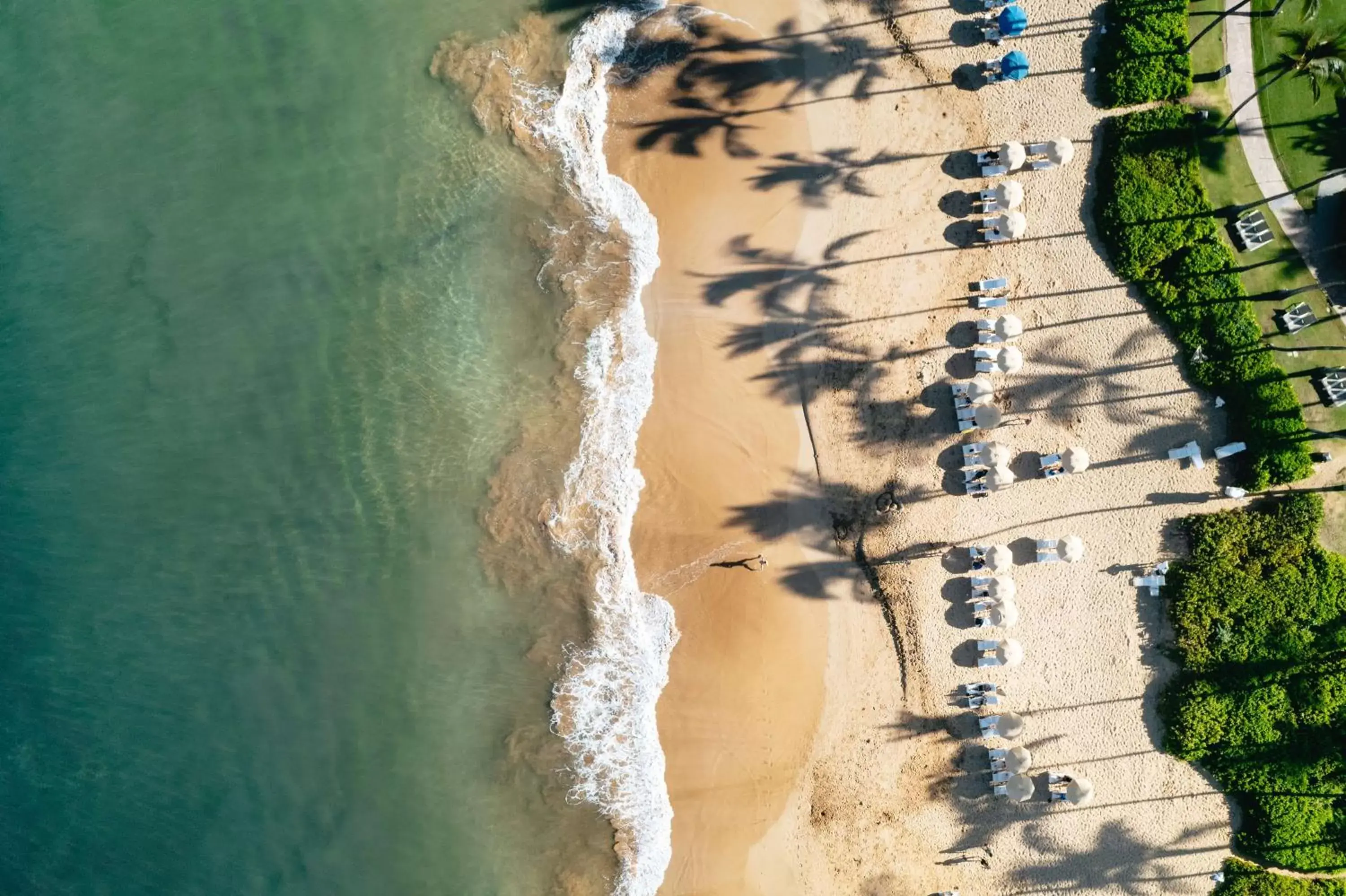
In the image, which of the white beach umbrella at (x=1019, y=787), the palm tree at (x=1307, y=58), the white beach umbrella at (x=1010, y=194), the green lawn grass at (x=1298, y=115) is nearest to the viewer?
the palm tree at (x=1307, y=58)

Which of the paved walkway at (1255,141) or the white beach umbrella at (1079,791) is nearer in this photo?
the paved walkway at (1255,141)

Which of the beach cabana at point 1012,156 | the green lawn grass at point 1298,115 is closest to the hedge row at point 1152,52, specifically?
the green lawn grass at point 1298,115

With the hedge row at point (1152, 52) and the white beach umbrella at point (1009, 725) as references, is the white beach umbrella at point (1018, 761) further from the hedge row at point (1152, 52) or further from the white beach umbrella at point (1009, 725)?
the hedge row at point (1152, 52)

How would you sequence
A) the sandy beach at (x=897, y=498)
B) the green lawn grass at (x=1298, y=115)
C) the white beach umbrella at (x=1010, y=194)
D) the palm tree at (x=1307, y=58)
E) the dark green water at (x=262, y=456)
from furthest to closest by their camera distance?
1. the dark green water at (x=262, y=456)
2. the sandy beach at (x=897, y=498)
3. the white beach umbrella at (x=1010, y=194)
4. the green lawn grass at (x=1298, y=115)
5. the palm tree at (x=1307, y=58)

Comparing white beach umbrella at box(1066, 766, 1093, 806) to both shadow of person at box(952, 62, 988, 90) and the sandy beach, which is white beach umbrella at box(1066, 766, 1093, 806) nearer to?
the sandy beach

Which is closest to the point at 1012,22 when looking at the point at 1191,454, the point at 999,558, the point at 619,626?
Result: the point at 1191,454

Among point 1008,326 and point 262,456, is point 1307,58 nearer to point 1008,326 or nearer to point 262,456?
point 1008,326
